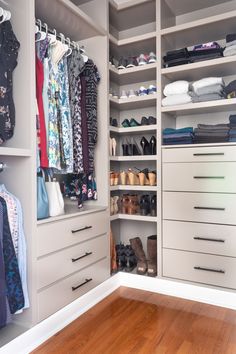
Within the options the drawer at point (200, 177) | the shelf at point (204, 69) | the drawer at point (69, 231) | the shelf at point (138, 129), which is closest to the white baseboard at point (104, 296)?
the drawer at point (69, 231)

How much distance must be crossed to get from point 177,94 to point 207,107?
0.24m

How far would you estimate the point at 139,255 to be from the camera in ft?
7.77

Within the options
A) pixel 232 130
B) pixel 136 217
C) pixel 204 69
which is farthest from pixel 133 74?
pixel 136 217

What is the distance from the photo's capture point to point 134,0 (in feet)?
7.04

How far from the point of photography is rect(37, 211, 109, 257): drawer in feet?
5.09

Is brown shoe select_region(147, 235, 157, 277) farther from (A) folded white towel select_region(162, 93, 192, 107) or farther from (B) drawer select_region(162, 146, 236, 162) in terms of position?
(A) folded white towel select_region(162, 93, 192, 107)

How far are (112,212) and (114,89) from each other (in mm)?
1135

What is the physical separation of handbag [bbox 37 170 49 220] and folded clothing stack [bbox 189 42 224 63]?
54.8 inches

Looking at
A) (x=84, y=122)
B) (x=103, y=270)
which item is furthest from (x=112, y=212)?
(x=84, y=122)

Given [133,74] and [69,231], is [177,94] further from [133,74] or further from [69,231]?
[69,231]

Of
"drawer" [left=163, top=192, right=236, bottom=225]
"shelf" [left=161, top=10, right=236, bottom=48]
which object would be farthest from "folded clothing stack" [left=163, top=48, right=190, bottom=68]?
"drawer" [left=163, top=192, right=236, bottom=225]

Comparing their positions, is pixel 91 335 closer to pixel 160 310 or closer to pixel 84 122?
pixel 160 310

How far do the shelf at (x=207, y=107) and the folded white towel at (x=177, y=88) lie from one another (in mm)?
106

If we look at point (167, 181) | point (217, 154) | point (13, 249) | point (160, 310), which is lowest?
point (160, 310)
